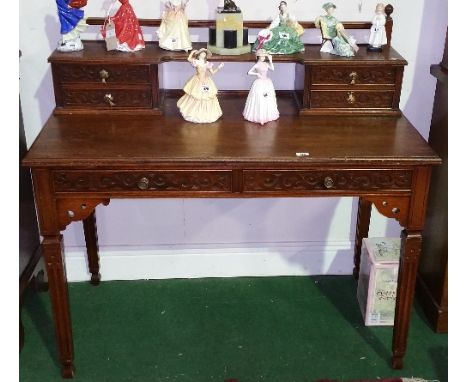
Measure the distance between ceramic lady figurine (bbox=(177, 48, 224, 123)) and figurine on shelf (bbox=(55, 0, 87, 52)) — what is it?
0.51 meters

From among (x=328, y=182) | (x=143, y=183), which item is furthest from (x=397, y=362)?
(x=143, y=183)

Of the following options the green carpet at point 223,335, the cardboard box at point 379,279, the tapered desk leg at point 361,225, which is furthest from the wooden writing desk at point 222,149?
the tapered desk leg at point 361,225

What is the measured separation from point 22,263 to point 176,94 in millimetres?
1084

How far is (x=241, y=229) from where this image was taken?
3.29m

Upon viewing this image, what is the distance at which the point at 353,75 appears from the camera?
2.61m

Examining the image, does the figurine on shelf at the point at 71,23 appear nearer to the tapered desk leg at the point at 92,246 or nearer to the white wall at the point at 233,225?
the white wall at the point at 233,225

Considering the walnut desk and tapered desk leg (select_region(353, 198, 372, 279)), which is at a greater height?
the walnut desk

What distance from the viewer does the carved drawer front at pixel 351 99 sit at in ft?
8.68

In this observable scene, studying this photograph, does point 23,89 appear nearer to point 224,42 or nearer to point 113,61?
point 113,61

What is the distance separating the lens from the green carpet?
2732 mm

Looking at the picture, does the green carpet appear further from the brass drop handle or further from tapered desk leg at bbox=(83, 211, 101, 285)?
the brass drop handle

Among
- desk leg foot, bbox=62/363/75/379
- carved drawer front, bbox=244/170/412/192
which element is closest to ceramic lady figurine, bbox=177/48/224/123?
carved drawer front, bbox=244/170/412/192

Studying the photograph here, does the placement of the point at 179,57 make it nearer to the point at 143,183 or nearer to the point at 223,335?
the point at 143,183

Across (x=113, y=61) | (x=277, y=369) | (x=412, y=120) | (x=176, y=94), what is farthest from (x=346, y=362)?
(x=113, y=61)
